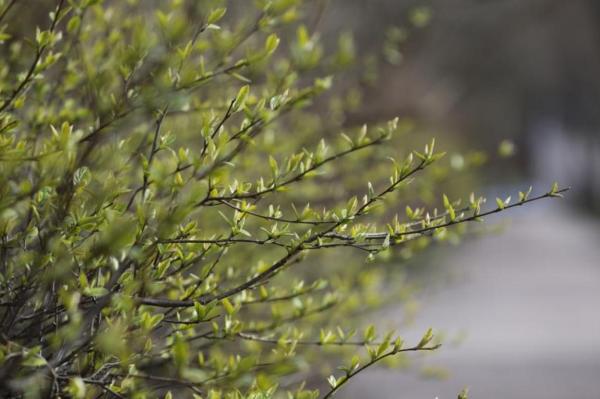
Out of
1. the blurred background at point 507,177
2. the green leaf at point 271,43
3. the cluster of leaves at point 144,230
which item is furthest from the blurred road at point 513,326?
the green leaf at point 271,43

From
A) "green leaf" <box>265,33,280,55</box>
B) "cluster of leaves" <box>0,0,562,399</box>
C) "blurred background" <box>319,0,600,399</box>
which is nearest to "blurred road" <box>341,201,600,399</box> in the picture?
"blurred background" <box>319,0,600,399</box>

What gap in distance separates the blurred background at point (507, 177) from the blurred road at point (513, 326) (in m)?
0.02

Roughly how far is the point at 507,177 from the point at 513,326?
26.7m

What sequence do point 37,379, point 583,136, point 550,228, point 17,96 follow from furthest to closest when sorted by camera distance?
point 583,136 < point 550,228 < point 17,96 < point 37,379

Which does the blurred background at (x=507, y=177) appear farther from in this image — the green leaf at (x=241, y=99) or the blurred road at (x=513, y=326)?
the green leaf at (x=241, y=99)

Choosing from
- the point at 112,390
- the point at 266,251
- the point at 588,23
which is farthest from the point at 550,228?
the point at 112,390

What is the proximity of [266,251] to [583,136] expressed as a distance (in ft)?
83.8

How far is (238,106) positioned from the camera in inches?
56.9

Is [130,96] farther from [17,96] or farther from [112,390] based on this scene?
[112,390]

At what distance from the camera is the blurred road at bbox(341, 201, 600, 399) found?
258 inches

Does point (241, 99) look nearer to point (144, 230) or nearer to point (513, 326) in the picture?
point (144, 230)

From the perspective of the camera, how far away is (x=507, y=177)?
3441 centimetres

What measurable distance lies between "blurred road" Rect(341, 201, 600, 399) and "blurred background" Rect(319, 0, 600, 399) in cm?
2

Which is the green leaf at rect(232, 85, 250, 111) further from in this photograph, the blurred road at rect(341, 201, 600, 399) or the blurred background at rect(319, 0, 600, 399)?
the blurred road at rect(341, 201, 600, 399)
